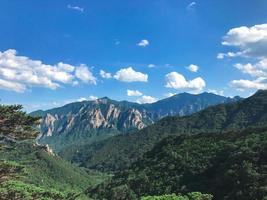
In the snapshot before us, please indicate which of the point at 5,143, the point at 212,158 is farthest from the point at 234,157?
the point at 5,143

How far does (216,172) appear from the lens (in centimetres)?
15162

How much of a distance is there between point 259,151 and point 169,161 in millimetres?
61534

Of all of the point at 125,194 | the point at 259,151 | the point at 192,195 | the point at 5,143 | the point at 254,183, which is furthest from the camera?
the point at 125,194

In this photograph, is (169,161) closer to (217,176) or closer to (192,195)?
(217,176)

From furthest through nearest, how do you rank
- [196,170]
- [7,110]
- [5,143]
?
[196,170]
[5,143]
[7,110]

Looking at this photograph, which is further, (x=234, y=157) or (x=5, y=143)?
(x=234, y=157)

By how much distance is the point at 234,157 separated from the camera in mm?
146500

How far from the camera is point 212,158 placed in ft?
552

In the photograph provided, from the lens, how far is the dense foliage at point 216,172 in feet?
406

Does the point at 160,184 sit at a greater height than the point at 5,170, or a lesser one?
lesser

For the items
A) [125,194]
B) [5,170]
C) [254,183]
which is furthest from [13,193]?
[125,194]

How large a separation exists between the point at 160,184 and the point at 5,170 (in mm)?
141830

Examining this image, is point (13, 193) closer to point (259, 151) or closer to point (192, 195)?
point (192, 195)

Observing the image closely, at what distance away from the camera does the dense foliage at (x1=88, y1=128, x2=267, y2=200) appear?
4870 inches
